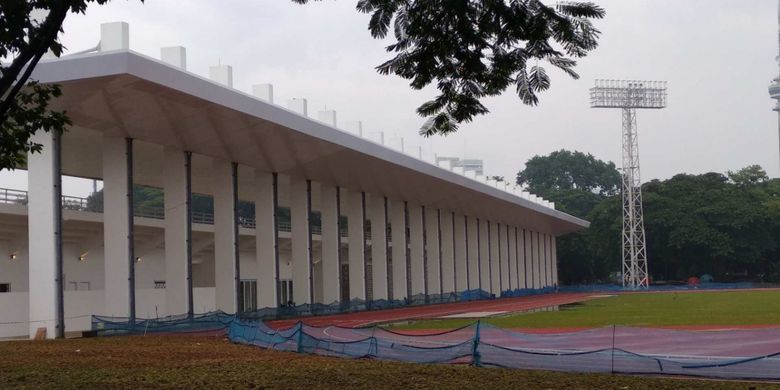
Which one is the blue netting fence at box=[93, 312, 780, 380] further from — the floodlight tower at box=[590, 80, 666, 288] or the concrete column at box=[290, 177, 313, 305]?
the floodlight tower at box=[590, 80, 666, 288]

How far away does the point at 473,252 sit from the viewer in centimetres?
7956

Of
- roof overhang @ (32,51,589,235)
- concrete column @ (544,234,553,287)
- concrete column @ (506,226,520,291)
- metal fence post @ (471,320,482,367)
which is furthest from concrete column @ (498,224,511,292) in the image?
metal fence post @ (471,320,482,367)

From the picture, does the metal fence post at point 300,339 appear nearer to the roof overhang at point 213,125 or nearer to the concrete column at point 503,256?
the roof overhang at point 213,125

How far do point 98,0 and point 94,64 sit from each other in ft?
60.9

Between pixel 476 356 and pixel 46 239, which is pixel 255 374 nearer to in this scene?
pixel 476 356

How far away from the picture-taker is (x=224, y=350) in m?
24.0

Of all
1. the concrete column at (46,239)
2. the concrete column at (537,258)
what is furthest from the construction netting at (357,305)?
the concrete column at (537,258)

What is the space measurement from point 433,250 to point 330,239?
1693 cm

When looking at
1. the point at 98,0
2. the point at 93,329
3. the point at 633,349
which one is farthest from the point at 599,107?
the point at 98,0

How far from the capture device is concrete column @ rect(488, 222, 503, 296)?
83669 millimetres

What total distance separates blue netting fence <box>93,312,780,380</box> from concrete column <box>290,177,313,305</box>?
966 inches

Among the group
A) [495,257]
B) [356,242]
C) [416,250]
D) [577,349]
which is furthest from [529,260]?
[577,349]

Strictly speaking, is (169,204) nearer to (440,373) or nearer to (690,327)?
(690,327)

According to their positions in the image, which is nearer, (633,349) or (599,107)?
(633,349)
